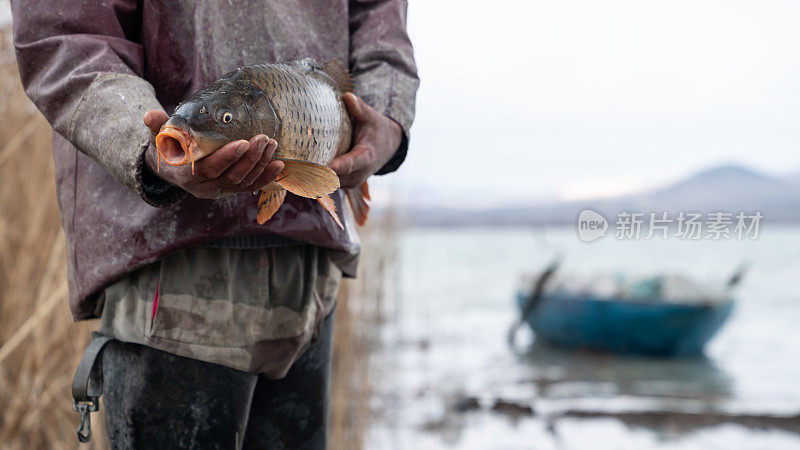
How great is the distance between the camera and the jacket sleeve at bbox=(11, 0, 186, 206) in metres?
0.86

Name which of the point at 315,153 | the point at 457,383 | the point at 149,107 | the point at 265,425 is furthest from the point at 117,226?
the point at 457,383

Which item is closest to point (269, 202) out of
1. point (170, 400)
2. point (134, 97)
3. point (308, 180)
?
point (308, 180)

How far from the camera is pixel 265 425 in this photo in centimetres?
117

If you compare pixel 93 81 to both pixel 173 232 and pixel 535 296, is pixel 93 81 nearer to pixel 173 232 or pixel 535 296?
pixel 173 232

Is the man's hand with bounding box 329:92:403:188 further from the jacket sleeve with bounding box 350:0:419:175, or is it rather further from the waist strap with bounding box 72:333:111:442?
the waist strap with bounding box 72:333:111:442

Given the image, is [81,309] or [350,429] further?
[350,429]

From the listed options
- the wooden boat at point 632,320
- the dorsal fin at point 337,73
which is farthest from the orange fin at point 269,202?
the wooden boat at point 632,320

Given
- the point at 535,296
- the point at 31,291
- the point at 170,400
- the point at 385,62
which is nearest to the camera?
the point at 170,400

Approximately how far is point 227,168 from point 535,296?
738 cm

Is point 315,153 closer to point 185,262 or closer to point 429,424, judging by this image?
point 185,262

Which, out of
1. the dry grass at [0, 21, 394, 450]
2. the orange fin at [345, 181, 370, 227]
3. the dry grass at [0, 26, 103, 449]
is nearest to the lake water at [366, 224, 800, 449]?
the dry grass at [0, 21, 394, 450]

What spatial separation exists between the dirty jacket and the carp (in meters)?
0.08

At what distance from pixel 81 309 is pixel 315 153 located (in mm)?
481

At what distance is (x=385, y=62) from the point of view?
1.20 meters
